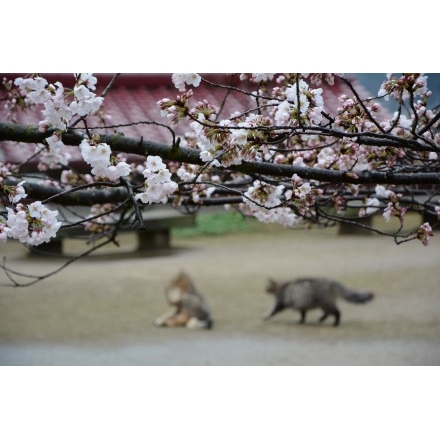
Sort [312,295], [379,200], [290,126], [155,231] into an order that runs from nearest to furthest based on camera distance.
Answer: [290,126] → [379,200] → [155,231] → [312,295]

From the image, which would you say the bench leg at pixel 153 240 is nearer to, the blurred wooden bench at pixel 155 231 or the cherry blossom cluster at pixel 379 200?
the blurred wooden bench at pixel 155 231

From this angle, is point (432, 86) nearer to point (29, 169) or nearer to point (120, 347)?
point (29, 169)

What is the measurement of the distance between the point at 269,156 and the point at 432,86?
2.19 feet

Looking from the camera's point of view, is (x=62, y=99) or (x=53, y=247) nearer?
(x=62, y=99)

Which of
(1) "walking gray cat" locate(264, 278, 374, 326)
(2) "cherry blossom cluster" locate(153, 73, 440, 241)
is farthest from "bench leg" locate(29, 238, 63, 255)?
(2) "cherry blossom cluster" locate(153, 73, 440, 241)

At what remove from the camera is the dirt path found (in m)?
3.20

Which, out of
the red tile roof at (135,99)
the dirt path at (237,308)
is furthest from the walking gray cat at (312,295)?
the red tile roof at (135,99)

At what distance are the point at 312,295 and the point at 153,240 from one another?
0.76 m

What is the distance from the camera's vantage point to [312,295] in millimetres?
3381

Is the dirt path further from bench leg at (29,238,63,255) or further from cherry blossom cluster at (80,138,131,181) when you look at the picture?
cherry blossom cluster at (80,138,131,181)

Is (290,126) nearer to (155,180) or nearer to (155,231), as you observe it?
(155,180)

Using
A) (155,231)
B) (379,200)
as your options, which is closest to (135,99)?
(155,231)

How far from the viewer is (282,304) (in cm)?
332

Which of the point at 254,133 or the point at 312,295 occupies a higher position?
the point at 254,133
